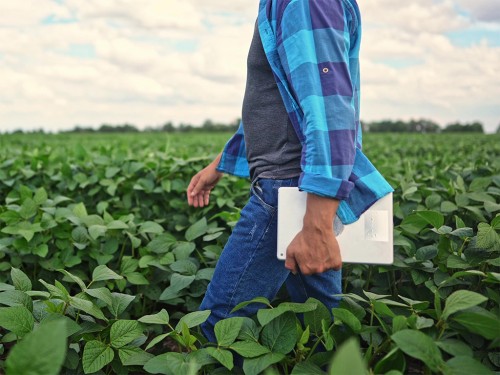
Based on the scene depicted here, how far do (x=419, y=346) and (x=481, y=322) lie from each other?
191mm

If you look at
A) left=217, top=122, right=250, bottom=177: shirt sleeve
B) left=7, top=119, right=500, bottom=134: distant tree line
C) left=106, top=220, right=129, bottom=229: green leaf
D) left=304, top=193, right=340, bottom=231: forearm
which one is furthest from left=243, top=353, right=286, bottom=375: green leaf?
left=7, top=119, right=500, bottom=134: distant tree line

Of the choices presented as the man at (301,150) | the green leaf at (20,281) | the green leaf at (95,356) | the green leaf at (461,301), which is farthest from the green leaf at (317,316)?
the green leaf at (20,281)

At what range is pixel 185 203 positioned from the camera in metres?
3.70

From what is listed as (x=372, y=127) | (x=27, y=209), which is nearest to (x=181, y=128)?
(x=372, y=127)

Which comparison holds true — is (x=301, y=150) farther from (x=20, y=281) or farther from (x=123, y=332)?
(x=20, y=281)

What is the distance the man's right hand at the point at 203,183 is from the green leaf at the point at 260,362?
3.21ft

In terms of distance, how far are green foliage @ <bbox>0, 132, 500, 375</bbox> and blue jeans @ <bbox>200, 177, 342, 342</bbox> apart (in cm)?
10

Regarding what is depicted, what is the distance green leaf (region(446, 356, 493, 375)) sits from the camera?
4.70ft

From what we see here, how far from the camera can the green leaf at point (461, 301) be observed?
4.85ft

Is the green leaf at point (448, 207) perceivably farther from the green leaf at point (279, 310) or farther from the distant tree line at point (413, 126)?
the distant tree line at point (413, 126)

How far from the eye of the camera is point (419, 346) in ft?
4.74

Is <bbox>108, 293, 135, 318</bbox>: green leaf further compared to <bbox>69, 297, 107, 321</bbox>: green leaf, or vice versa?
<bbox>108, 293, 135, 318</bbox>: green leaf

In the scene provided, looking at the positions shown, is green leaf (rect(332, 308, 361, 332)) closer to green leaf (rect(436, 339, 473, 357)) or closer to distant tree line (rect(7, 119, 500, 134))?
green leaf (rect(436, 339, 473, 357))

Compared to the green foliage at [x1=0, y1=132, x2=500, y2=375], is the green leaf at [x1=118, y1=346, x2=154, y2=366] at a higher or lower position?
lower
